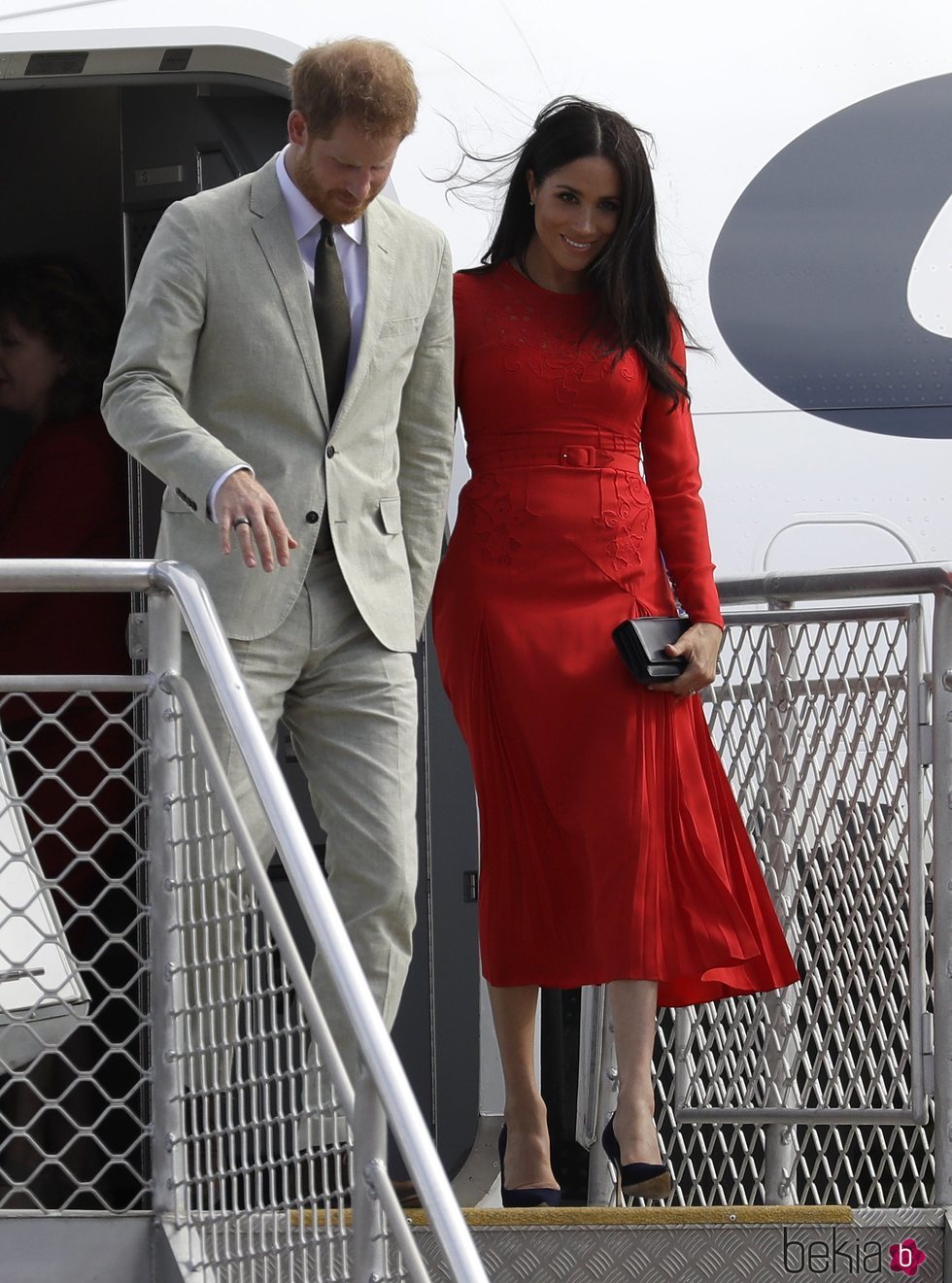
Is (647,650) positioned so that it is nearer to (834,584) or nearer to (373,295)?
(834,584)

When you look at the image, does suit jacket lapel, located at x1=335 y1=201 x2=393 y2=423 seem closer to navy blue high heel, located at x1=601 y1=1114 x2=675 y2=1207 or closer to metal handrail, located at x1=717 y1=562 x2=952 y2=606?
metal handrail, located at x1=717 y1=562 x2=952 y2=606

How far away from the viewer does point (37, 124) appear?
4.87m

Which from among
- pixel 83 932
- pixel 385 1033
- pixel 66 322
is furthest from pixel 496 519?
pixel 83 932

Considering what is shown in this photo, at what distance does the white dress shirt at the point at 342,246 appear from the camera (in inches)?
103

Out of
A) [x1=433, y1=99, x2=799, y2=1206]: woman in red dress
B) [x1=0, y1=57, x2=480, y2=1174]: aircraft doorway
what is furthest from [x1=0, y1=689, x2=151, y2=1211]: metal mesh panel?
[x1=433, y1=99, x2=799, y2=1206]: woman in red dress

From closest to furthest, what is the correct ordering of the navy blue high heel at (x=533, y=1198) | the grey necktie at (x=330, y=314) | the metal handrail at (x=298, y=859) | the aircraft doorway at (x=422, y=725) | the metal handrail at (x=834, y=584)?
1. the metal handrail at (x=298, y=859)
2. the grey necktie at (x=330, y=314)
3. the navy blue high heel at (x=533, y=1198)
4. the metal handrail at (x=834, y=584)
5. the aircraft doorway at (x=422, y=725)

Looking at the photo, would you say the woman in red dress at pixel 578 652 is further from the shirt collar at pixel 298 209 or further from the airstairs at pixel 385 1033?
the shirt collar at pixel 298 209

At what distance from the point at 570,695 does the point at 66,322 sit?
1764 mm

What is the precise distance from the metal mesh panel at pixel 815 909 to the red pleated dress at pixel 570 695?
0.20 m

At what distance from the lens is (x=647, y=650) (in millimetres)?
2805

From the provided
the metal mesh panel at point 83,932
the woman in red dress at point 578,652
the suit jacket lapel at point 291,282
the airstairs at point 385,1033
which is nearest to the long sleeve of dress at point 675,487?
the woman in red dress at point 578,652

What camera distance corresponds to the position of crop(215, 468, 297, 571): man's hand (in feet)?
7.47

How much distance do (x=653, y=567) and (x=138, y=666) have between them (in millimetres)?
1377

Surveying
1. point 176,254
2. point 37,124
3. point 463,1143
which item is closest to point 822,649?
point 463,1143
